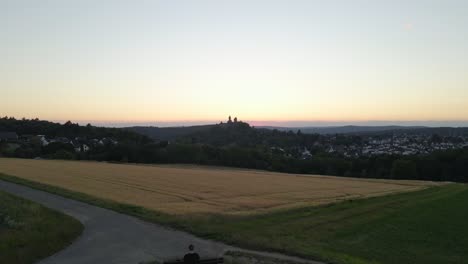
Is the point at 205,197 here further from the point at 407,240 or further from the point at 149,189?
the point at 407,240

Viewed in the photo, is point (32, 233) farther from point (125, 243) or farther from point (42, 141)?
point (42, 141)

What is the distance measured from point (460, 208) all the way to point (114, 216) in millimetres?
24290

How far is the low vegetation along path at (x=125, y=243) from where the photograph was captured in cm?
1448

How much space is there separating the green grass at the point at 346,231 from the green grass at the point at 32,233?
4094mm

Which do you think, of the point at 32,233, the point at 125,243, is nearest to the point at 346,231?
the point at 125,243

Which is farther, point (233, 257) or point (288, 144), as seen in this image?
point (288, 144)

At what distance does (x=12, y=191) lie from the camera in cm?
3584

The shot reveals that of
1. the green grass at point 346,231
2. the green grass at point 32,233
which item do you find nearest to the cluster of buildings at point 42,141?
the green grass at point 346,231

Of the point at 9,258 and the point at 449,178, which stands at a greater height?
the point at 9,258

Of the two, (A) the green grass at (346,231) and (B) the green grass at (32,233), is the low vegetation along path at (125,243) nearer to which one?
(B) the green grass at (32,233)

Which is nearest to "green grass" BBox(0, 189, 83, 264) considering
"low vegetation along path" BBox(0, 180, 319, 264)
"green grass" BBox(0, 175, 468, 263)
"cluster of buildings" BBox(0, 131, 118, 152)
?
"low vegetation along path" BBox(0, 180, 319, 264)

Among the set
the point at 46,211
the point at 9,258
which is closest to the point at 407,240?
the point at 9,258

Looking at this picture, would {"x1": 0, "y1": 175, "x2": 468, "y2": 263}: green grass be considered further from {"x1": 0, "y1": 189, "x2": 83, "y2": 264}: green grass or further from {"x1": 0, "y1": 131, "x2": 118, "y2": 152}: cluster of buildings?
{"x1": 0, "y1": 131, "x2": 118, "y2": 152}: cluster of buildings

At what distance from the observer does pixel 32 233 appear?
55.6ft
